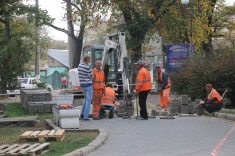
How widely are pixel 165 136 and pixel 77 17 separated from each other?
2327cm

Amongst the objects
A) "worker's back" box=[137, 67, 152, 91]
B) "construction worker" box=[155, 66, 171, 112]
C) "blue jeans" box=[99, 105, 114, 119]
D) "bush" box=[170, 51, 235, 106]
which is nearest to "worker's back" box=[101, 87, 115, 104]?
"blue jeans" box=[99, 105, 114, 119]

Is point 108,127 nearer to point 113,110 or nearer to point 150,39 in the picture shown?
point 113,110

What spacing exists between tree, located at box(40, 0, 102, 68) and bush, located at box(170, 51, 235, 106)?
10.8m

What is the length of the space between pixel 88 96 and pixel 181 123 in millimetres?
2971

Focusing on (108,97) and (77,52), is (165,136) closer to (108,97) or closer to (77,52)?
(108,97)

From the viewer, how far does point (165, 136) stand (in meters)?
12.0

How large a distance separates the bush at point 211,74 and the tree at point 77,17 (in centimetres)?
1075

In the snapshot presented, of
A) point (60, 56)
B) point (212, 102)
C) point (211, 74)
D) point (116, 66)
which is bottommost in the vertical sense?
point (212, 102)

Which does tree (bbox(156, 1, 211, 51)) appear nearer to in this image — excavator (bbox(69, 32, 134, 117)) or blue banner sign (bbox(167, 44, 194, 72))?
blue banner sign (bbox(167, 44, 194, 72))

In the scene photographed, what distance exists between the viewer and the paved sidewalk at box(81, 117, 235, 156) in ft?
32.4

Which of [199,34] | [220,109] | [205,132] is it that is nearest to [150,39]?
[199,34]

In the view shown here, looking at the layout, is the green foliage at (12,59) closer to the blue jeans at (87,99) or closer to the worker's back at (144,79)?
the blue jeans at (87,99)

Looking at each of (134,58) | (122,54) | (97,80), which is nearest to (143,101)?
(97,80)

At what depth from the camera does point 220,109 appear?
17.6 metres
